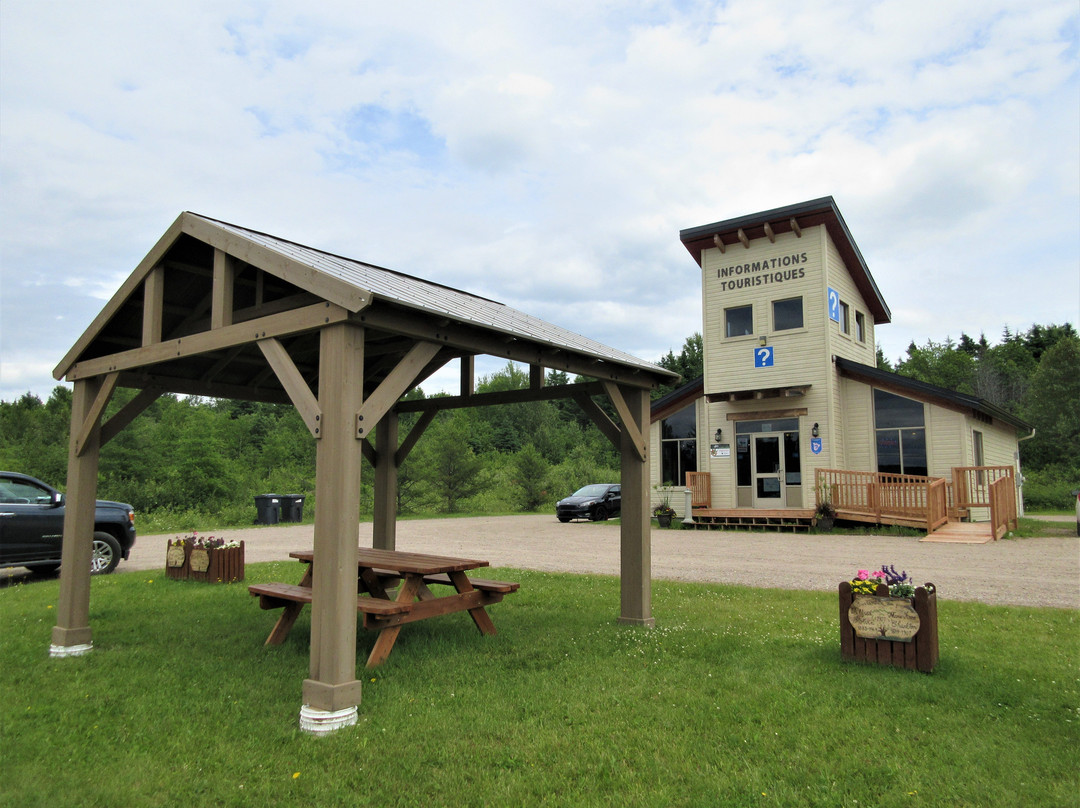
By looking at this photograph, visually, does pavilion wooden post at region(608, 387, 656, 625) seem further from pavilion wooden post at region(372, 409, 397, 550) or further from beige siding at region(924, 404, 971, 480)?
beige siding at region(924, 404, 971, 480)

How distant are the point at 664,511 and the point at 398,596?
1542 cm

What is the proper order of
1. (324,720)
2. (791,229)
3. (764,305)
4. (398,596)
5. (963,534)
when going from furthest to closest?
(764,305)
(791,229)
(963,534)
(398,596)
(324,720)

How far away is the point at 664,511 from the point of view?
20.8 meters

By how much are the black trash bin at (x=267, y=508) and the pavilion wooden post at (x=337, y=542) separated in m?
18.7

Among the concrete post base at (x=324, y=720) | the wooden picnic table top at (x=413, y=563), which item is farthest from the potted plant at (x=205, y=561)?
the concrete post base at (x=324, y=720)

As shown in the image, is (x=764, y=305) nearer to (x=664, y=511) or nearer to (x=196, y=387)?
(x=664, y=511)

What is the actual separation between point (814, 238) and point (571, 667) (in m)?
17.1

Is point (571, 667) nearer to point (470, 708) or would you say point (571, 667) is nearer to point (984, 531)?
point (470, 708)

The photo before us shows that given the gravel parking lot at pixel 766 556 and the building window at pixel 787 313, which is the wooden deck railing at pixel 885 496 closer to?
the gravel parking lot at pixel 766 556

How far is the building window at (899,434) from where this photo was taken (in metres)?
18.7

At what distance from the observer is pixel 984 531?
16.0 metres

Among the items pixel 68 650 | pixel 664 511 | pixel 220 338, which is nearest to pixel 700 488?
pixel 664 511

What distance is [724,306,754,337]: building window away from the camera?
68.5 ft

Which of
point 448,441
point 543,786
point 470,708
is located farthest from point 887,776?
point 448,441
